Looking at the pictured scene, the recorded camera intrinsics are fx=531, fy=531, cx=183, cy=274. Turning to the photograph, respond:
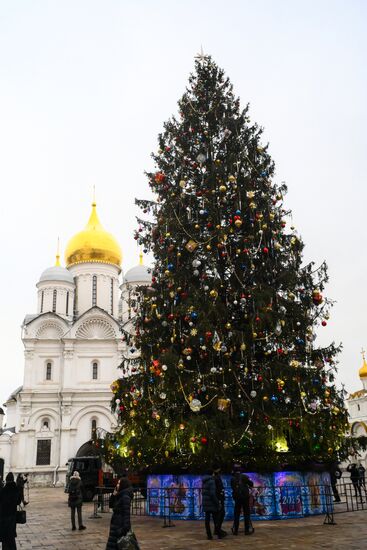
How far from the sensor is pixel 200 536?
33.7 ft

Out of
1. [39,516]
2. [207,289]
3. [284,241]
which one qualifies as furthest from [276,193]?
[39,516]

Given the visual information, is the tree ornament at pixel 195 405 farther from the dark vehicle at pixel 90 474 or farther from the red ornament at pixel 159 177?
the dark vehicle at pixel 90 474

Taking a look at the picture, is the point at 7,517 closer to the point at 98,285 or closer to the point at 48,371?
the point at 48,371

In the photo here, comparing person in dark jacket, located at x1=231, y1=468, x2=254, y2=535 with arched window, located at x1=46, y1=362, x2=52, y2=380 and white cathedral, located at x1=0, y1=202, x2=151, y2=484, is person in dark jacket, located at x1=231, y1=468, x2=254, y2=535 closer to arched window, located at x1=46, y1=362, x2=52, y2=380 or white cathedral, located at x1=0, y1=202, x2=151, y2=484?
white cathedral, located at x1=0, y1=202, x2=151, y2=484

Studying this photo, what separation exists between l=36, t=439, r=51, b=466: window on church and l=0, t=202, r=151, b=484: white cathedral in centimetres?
6

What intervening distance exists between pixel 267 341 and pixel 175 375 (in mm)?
2313

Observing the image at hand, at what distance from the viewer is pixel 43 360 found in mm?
38312

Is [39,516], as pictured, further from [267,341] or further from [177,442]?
[267,341]

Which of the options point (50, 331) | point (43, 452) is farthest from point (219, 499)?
point (50, 331)

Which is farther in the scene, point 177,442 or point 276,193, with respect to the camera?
point 276,193

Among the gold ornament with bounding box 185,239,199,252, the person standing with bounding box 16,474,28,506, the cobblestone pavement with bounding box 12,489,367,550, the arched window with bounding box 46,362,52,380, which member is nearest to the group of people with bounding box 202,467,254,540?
the cobblestone pavement with bounding box 12,489,367,550

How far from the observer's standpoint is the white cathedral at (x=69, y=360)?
35438mm

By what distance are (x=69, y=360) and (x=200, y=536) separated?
2914cm

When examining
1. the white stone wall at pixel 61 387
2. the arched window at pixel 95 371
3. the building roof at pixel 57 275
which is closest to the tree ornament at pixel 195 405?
the white stone wall at pixel 61 387
